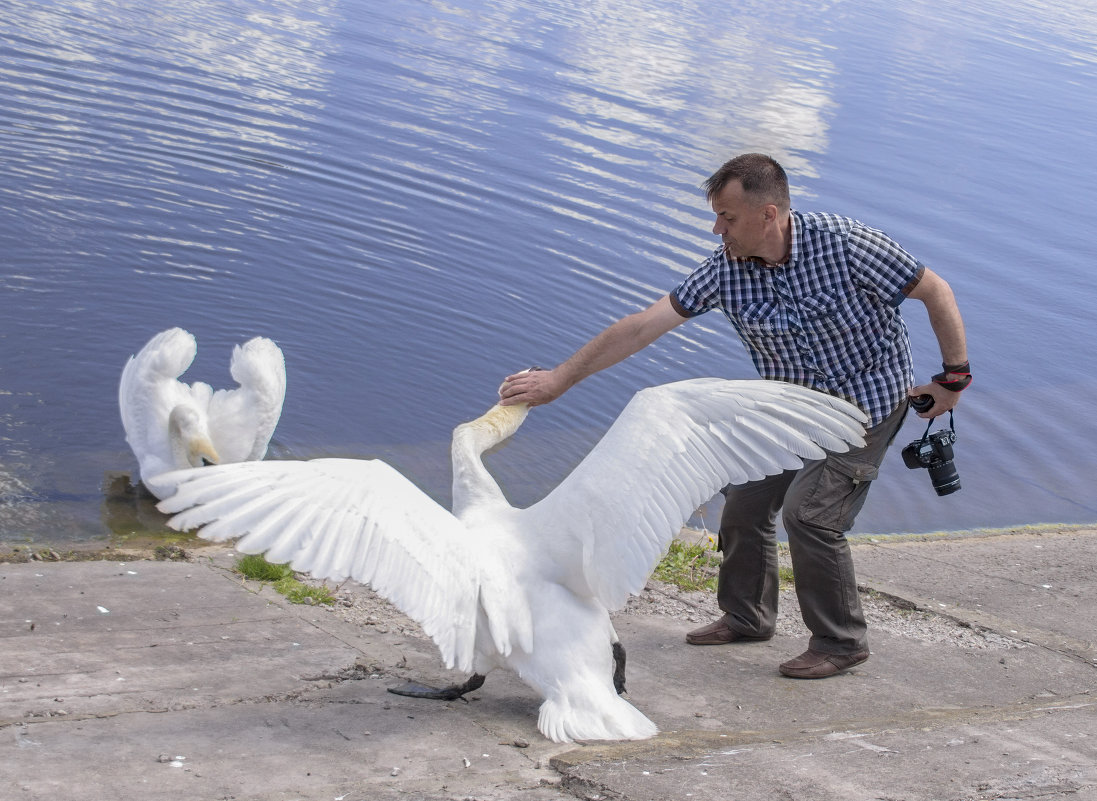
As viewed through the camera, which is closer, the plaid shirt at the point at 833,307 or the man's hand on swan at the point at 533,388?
the plaid shirt at the point at 833,307

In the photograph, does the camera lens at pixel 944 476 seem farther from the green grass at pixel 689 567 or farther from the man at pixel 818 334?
the green grass at pixel 689 567

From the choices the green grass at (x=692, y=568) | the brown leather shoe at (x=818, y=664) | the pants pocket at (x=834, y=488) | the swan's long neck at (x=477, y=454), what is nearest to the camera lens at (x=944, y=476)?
the pants pocket at (x=834, y=488)

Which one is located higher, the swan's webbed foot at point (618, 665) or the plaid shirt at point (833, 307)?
the plaid shirt at point (833, 307)

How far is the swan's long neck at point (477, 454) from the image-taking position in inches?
198

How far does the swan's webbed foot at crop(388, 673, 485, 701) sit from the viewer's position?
15.0 ft

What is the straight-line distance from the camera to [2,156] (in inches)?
448

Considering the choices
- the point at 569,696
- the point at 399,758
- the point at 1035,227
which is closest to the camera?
the point at 399,758

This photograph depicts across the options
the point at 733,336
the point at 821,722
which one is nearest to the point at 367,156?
the point at 733,336

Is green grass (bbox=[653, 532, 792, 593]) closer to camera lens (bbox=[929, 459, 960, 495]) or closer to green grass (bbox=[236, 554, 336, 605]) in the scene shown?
camera lens (bbox=[929, 459, 960, 495])

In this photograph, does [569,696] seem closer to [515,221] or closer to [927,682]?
[927,682]

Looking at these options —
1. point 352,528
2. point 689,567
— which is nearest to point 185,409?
point 689,567

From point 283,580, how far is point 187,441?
7.00 ft

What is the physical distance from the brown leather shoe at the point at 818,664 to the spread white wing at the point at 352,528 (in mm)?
1684

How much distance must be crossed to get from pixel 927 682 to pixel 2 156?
10.1 meters
